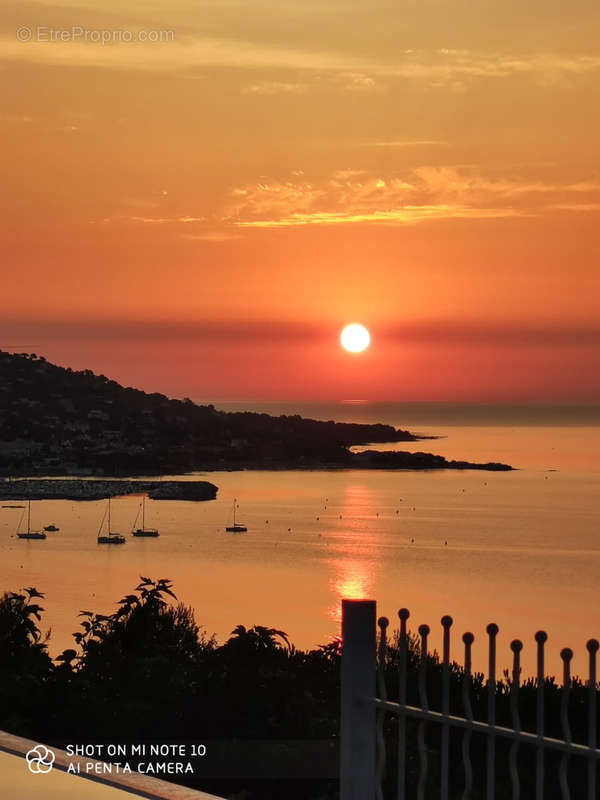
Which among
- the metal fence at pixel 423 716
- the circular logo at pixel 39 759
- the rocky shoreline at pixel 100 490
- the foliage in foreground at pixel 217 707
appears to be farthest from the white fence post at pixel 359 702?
the rocky shoreline at pixel 100 490

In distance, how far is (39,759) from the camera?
5277 millimetres

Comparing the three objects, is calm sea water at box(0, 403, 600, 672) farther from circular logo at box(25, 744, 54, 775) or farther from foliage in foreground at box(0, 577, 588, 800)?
circular logo at box(25, 744, 54, 775)

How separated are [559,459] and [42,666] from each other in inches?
5839

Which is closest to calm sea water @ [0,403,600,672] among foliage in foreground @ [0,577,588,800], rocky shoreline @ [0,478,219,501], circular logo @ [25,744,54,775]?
rocky shoreline @ [0,478,219,501]

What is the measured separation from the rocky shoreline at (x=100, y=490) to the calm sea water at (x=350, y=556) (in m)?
2.39

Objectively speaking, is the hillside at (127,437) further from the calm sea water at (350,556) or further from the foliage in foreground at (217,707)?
the foliage in foreground at (217,707)

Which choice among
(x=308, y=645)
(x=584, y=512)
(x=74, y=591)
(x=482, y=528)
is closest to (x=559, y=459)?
(x=584, y=512)

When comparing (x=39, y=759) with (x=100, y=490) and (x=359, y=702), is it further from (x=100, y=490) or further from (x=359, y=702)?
(x=100, y=490)

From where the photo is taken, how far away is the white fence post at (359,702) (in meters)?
4.52

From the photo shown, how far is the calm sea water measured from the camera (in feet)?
178

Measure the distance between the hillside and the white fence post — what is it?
132 m

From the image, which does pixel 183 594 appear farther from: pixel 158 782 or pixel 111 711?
pixel 158 782

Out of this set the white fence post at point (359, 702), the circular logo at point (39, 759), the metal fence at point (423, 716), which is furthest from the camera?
the circular logo at point (39, 759)

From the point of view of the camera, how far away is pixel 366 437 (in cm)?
18700
